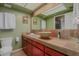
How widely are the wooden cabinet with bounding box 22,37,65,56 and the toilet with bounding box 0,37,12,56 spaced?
0.70 ft

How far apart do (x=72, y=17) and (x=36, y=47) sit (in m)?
0.68

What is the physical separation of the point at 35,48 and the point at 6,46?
0.44 m

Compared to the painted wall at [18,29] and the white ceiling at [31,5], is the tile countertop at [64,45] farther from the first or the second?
the white ceiling at [31,5]

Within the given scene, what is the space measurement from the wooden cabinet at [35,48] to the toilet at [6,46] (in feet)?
0.70

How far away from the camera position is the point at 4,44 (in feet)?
5.26

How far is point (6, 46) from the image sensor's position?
1.59 meters

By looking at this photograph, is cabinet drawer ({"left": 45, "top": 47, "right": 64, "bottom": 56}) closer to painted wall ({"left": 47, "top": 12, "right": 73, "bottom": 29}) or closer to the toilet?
painted wall ({"left": 47, "top": 12, "right": 73, "bottom": 29})

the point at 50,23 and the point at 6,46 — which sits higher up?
the point at 50,23

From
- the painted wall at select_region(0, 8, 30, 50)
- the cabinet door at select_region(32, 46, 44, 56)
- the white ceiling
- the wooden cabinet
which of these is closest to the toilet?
the painted wall at select_region(0, 8, 30, 50)

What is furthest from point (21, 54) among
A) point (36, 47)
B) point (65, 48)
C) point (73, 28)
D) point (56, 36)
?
point (73, 28)

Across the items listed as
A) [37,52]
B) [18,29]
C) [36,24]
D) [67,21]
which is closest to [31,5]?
[36,24]

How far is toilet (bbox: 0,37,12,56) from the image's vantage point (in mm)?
1569

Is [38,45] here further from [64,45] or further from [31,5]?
[31,5]

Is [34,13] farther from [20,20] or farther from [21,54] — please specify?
[21,54]
